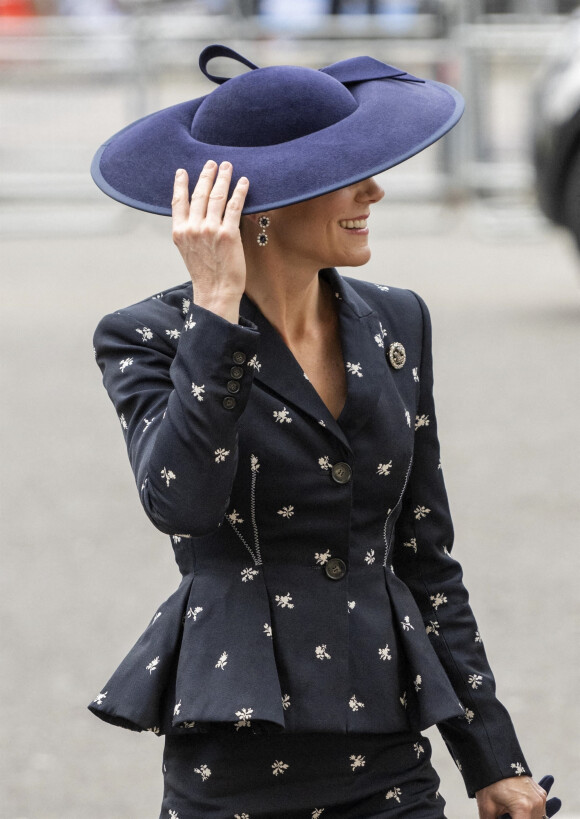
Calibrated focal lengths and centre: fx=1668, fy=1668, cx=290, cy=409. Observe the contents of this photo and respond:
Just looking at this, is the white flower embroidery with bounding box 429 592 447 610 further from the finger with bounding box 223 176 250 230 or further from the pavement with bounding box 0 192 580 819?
the pavement with bounding box 0 192 580 819

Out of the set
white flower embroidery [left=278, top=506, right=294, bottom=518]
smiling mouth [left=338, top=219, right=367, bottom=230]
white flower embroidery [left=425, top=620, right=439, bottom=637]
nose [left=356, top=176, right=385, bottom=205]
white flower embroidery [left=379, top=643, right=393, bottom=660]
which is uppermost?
nose [left=356, top=176, right=385, bottom=205]

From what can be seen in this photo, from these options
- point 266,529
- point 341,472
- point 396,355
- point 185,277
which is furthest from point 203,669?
point 185,277

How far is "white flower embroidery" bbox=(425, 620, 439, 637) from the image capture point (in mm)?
2355

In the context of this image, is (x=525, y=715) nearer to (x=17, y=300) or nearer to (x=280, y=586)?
(x=280, y=586)

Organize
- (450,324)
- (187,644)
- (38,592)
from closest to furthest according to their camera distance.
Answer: (187,644)
(38,592)
(450,324)

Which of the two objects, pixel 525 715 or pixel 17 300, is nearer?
pixel 525 715

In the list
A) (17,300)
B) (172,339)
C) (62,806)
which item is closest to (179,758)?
(172,339)

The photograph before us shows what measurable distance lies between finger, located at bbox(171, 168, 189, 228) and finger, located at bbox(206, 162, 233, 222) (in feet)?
0.10

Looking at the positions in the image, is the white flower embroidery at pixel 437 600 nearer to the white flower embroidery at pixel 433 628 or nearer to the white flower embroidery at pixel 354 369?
the white flower embroidery at pixel 433 628

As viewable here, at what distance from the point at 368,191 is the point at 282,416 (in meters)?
0.32

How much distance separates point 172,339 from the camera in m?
2.20

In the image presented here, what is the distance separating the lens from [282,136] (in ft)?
7.02

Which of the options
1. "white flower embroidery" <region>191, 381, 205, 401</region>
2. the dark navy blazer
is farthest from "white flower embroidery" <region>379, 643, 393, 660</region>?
"white flower embroidery" <region>191, 381, 205, 401</region>

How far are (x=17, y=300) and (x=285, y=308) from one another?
27.5 feet
